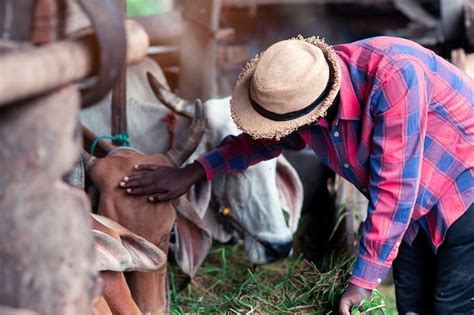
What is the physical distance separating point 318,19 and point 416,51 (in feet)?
24.8

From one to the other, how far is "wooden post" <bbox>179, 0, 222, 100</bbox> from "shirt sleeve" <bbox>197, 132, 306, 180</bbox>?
2.41m

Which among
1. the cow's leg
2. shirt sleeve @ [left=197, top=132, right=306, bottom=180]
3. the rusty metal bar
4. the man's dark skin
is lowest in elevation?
the man's dark skin

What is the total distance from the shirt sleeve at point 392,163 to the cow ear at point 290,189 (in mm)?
1515

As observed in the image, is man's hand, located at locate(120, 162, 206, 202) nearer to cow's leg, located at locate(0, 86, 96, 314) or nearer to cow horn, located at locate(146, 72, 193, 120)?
cow horn, located at locate(146, 72, 193, 120)

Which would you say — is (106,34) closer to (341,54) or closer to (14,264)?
(14,264)

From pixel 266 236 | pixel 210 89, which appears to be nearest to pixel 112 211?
pixel 266 236

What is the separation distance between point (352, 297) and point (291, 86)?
81 centimetres

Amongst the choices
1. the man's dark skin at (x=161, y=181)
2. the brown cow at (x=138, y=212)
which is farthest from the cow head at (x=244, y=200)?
the brown cow at (x=138, y=212)

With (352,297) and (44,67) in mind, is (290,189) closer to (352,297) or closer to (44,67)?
(352,297)

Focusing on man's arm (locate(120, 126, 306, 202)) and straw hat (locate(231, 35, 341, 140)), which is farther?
man's arm (locate(120, 126, 306, 202))

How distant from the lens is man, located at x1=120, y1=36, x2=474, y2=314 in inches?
111

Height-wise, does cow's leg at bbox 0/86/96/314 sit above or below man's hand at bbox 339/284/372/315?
above

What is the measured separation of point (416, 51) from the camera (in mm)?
Result: 2980

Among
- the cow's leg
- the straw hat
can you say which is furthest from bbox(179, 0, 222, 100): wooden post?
the cow's leg
